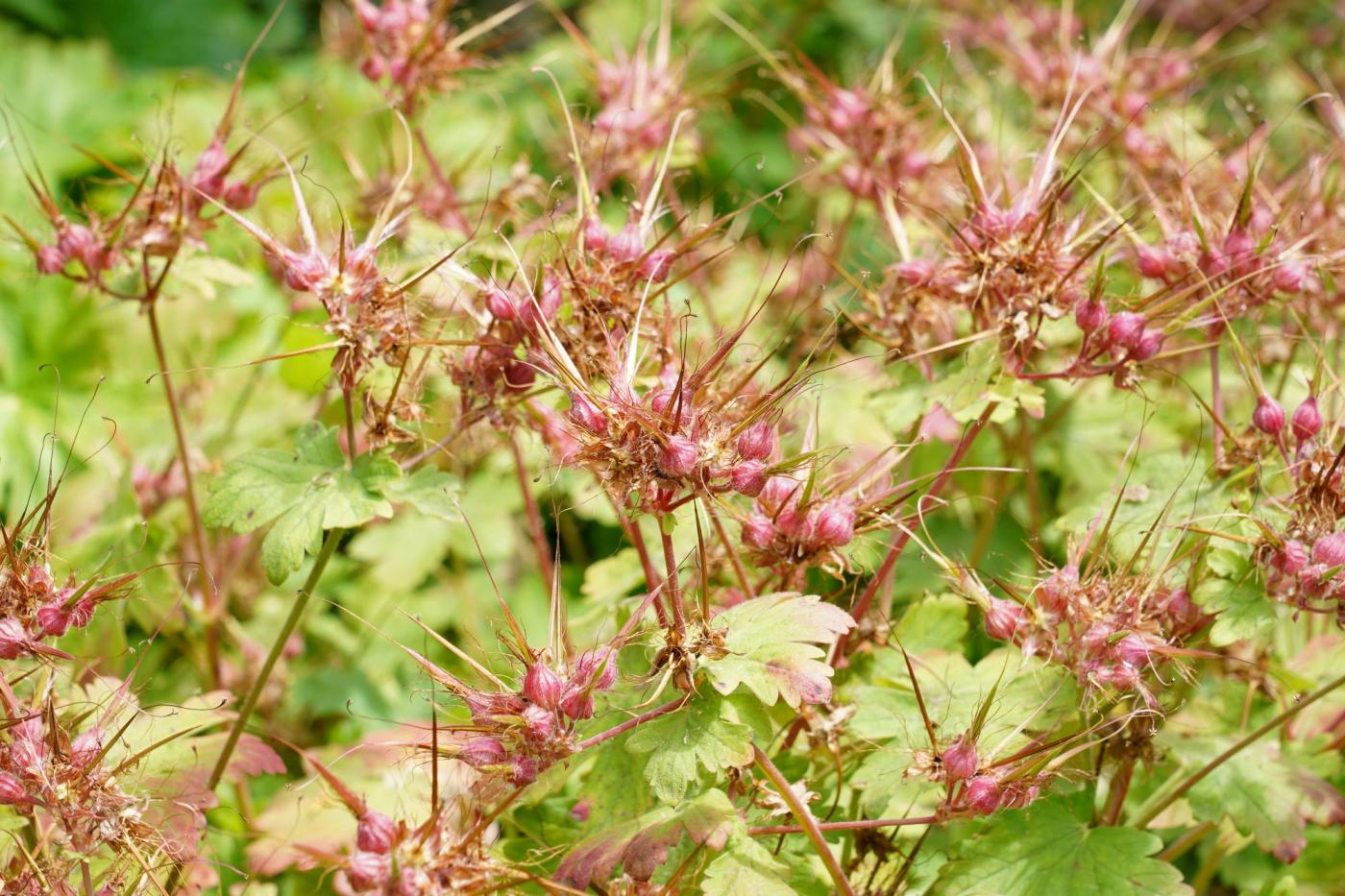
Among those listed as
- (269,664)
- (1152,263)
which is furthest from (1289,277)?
(269,664)

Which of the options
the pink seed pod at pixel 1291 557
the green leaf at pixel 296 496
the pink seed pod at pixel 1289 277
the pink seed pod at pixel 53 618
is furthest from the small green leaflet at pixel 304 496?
the pink seed pod at pixel 1289 277

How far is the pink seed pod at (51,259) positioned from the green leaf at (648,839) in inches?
42.2

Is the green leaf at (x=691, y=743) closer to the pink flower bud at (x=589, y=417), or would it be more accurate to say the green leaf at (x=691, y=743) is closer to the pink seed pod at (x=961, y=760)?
the pink seed pod at (x=961, y=760)

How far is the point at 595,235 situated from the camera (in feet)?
4.82

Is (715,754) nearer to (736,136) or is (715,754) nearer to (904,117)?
(904,117)

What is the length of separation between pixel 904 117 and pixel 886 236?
243mm

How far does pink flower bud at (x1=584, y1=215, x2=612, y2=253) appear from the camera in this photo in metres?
1.46

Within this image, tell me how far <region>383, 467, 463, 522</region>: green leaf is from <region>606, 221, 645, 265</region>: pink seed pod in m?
0.34

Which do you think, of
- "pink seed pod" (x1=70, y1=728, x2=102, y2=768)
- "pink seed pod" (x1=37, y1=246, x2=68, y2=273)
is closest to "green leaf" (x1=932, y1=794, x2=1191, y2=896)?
"pink seed pod" (x1=70, y1=728, x2=102, y2=768)

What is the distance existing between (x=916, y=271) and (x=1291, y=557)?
1.90ft

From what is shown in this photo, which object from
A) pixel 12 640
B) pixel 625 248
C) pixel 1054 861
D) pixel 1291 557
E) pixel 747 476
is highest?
pixel 625 248

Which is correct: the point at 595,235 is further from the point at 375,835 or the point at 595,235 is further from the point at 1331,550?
the point at 1331,550

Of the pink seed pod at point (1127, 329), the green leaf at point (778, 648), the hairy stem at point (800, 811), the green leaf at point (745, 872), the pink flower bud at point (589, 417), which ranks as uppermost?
the pink seed pod at point (1127, 329)

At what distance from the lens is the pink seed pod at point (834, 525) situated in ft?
4.36
